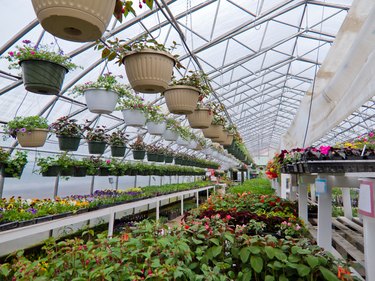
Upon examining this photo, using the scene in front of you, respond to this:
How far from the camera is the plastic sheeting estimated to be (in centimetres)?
125

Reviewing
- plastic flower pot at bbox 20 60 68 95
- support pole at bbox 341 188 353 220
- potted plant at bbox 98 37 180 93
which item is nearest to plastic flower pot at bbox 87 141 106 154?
plastic flower pot at bbox 20 60 68 95

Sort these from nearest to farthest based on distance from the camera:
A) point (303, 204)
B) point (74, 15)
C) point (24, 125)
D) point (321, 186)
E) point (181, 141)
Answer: point (74, 15), point (321, 186), point (303, 204), point (24, 125), point (181, 141)

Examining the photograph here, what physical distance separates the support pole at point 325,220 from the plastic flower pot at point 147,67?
4.81ft

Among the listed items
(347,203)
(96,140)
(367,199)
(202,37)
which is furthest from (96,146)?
(347,203)

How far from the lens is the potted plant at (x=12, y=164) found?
9.82 feet

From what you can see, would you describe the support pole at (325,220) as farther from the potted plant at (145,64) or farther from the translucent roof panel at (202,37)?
the potted plant at (145,64)

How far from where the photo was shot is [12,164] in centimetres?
303

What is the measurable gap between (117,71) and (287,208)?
368 centimetres

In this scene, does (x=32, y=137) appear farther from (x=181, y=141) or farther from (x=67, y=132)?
(x=181, y=141)

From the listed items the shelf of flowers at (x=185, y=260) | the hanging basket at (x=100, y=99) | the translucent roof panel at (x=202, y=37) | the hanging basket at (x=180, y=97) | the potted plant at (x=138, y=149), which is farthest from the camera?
the potted plant at (x=138, y=149)

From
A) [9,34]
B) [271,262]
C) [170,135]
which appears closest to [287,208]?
[271,262]

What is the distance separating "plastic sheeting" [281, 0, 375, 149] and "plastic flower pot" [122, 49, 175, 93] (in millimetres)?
1047

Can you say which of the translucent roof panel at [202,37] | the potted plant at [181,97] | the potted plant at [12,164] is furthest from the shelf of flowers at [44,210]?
the potted plant at [181,97]

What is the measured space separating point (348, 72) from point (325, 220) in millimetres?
1103
